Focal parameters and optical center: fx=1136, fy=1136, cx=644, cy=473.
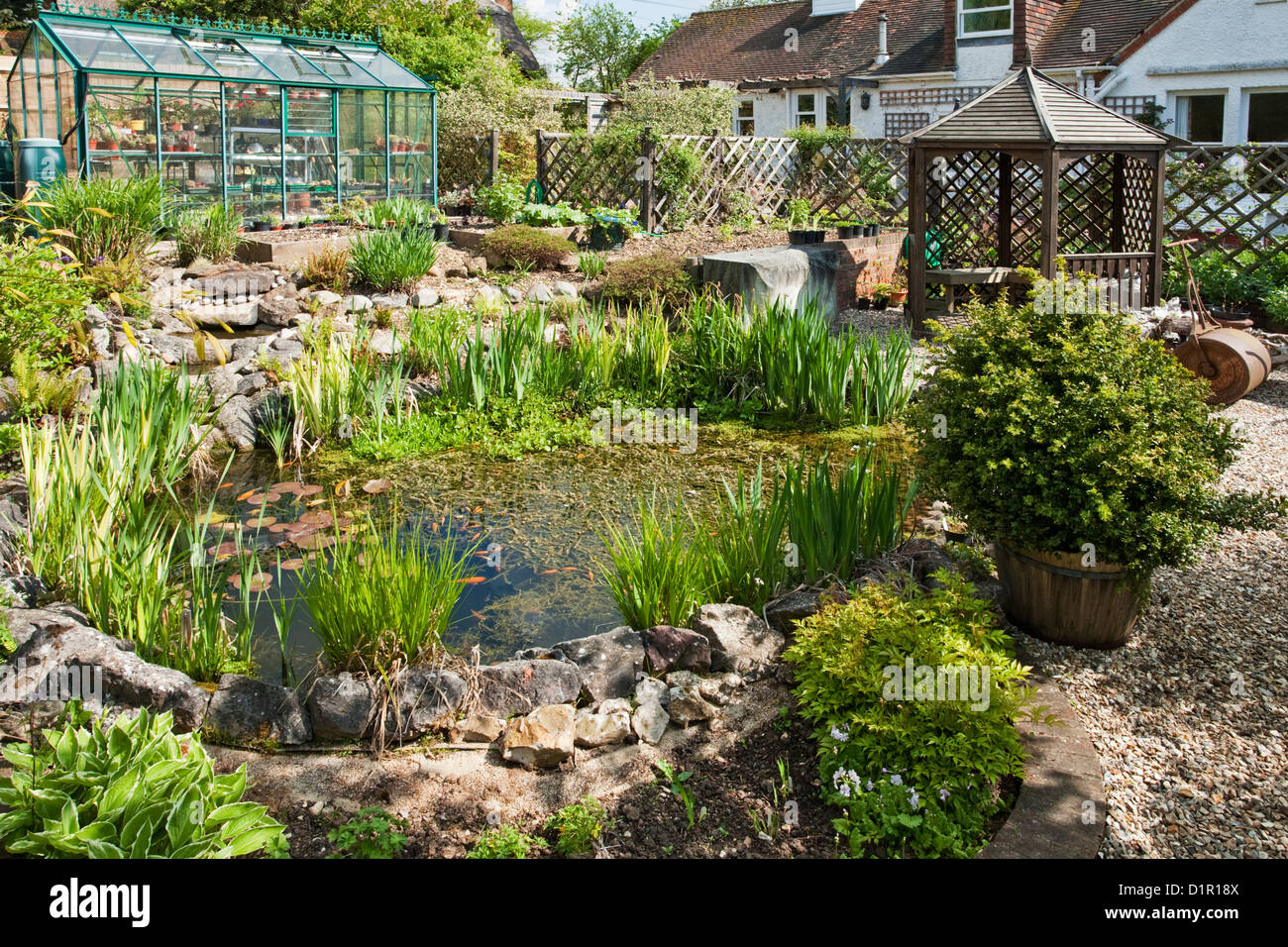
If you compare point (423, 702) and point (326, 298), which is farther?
point (326, 298)

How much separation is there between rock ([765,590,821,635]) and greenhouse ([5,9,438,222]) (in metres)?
9.80

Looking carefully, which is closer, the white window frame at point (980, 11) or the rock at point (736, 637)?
the rock at point (736, 637)

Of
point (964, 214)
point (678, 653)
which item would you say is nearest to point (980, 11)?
point (964, 214)

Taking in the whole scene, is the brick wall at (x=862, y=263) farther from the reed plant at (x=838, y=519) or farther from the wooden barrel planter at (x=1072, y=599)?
the wooden barrel planter at (x=1072, y=599)

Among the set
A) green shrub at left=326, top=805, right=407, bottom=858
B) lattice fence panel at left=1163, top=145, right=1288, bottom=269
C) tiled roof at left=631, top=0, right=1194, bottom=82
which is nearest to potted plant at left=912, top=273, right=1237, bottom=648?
green shrub at left=326, top=805, right=407, bottom=858

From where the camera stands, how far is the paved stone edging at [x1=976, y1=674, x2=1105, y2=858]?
307 cm

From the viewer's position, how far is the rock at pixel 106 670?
12.4 ft

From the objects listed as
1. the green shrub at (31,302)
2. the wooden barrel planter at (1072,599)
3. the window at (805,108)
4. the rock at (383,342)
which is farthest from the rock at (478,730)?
the window at (805,108)

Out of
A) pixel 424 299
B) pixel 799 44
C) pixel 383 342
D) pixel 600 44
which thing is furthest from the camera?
pixel 600 44

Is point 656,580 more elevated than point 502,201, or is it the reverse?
point 502,201

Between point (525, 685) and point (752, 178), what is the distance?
1471 centimetres

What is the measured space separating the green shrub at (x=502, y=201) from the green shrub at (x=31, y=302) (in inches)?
303

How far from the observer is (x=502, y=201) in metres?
14.5

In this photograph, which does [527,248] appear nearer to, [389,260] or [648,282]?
[389,260]
